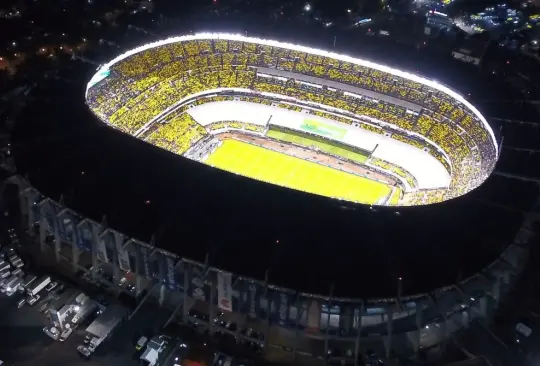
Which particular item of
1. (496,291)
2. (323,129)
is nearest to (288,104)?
(323,129)

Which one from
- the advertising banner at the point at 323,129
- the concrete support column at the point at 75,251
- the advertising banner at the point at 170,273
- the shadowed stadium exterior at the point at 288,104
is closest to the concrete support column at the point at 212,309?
the advertising banner at the point at 170,273

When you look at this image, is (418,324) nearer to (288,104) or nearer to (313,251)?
(313,251)

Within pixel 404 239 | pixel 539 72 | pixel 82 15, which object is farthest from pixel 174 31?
pixel 539 72

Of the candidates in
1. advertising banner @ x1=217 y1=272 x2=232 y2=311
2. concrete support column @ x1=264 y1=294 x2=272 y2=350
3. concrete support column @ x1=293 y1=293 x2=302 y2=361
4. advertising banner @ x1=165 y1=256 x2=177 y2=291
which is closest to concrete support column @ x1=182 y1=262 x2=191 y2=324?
advertising banner @ x1=165 y1=256 x2=177 y2=291

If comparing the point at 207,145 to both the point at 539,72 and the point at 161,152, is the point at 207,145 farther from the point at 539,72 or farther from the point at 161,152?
the point at 539,72

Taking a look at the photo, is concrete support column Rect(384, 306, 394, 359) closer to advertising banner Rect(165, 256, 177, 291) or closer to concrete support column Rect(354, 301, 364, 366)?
concrete support column Rect(354, 301, 364, 366)

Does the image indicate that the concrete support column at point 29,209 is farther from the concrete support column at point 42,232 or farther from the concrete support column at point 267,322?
the concrete support column at point 267,322

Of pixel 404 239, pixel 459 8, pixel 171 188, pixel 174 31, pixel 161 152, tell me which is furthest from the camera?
pixel 459 8
